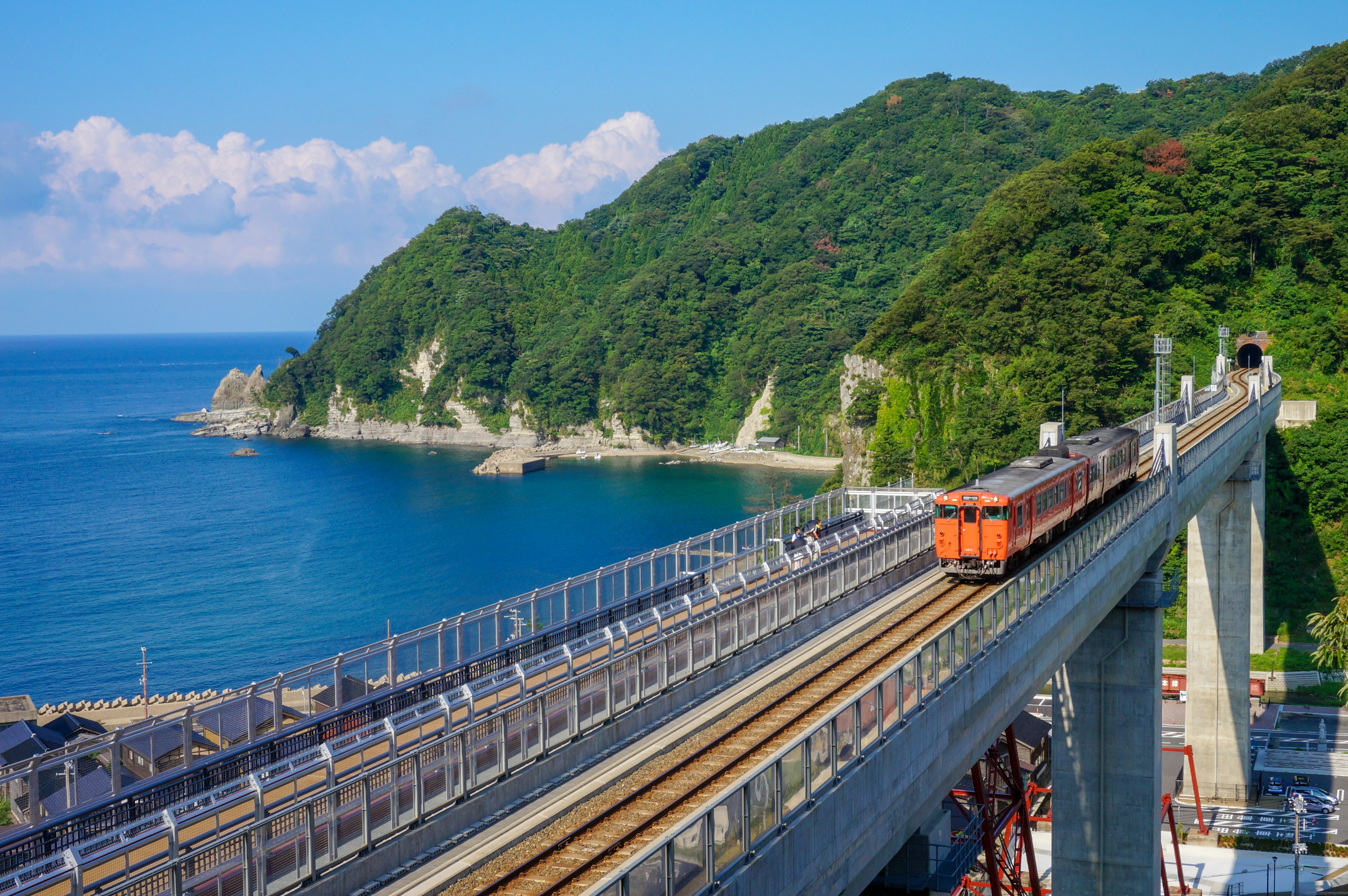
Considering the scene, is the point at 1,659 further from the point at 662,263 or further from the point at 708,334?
the point at 662,263

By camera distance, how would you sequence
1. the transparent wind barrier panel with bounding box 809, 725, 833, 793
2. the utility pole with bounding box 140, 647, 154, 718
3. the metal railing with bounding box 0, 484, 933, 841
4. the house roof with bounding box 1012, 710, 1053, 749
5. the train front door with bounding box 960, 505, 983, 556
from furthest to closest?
1. the utility pole with bounding box 140, 647, 154, 718
2. the house roof with bounding box 1012, 710, 1053, 749
3. the train front door with bounding box 960, 505, 983, 556
4. the metal railing with bounding box 0, 484, 933, 841
5. the transparent wind barrier panel with bounding box 809, 725, 833, 793

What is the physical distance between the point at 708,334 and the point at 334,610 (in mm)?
80576

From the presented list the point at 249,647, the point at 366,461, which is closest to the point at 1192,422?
the point at 249,647

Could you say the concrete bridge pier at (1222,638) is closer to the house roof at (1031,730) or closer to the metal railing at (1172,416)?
the metal railing at (1172,416)

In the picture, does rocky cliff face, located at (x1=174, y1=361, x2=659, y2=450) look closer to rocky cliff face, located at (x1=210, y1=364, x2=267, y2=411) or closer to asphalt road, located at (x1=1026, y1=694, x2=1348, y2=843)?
rocky cliff face, located at (x1=210, y1=364, x2=267, y2=411)

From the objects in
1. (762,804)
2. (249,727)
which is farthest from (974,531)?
(249,727)

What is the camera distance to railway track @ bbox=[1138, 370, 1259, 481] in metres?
35.7

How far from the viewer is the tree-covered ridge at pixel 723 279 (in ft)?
449

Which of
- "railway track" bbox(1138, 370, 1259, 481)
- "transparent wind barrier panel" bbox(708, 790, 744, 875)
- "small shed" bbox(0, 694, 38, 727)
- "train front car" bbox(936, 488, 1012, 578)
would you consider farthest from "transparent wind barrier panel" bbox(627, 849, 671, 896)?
"small shed" bbox(0, 694, 38, 727)

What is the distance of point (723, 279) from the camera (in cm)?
14762

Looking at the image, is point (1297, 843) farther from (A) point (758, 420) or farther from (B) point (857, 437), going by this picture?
(A) point (758, 420)

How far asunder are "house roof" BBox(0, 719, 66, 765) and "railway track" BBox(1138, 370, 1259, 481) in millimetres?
34287

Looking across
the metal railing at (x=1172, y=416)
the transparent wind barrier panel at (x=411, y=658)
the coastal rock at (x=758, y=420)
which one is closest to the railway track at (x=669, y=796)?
the transparent wind barrier panel at (x=411, y=658)

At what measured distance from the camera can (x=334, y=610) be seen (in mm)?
70312
